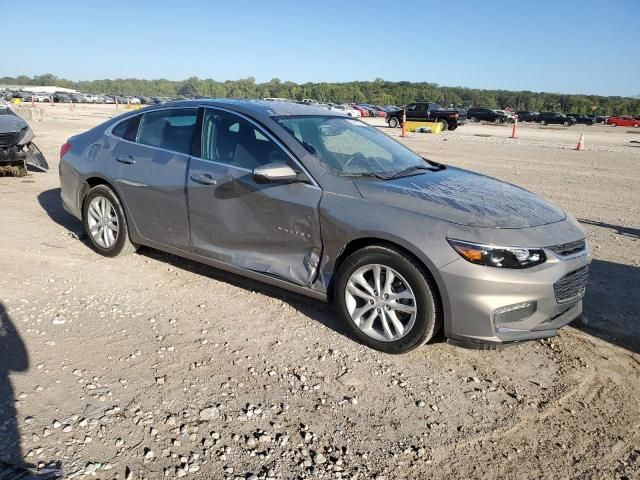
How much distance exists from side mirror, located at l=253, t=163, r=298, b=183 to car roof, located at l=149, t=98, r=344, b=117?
0.68m

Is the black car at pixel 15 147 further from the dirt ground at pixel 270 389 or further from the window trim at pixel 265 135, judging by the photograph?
the window trim at pixel 265 135

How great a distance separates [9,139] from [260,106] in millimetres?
6646

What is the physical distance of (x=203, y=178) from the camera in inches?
171

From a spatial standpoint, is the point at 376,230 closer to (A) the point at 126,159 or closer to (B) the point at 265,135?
(B) the point at 265,135

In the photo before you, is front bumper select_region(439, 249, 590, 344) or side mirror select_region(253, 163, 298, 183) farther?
side mirror select_region(253, 163, 298, 183)

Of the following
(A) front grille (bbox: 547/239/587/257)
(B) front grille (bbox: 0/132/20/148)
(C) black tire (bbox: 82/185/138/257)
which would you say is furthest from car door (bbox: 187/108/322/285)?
(B) front grille (bbox: 0/132/20/148)

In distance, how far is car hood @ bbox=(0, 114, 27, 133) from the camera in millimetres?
8969

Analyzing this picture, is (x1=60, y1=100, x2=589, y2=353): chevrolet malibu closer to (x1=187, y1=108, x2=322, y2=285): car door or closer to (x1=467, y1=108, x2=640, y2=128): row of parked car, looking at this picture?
(x1=187, y1=108, x2=322, y2=285): car door

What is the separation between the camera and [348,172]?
3957mm

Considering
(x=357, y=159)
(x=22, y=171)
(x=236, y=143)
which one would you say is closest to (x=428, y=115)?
(x=22, y=171)

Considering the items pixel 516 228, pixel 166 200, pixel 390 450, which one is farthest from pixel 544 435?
pixel 166 200

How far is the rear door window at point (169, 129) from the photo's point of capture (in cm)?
464

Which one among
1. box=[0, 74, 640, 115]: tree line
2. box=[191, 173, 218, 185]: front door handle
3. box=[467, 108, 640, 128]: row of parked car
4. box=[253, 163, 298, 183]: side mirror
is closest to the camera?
box=[253, 163, 298, 183]: side mirror

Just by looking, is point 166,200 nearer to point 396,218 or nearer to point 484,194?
point 396,218
